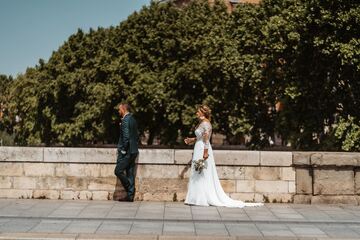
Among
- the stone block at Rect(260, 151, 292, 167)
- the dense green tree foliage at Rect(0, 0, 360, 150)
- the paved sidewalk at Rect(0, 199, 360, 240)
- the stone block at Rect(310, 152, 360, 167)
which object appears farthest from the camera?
the dense green tree foliage at Rect(0, 0, 360, 150)

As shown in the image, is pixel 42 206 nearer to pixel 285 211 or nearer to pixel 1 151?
pixel 1 151

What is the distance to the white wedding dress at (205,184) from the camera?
11.5m

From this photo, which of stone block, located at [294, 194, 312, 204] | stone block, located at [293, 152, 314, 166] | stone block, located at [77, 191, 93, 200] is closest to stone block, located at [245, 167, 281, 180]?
stone block, located at [293, 152, 314, 166]

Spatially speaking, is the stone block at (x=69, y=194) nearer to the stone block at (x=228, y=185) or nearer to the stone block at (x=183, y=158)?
the stone block at (x=183, y=158)

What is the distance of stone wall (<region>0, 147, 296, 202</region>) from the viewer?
12.3 meters

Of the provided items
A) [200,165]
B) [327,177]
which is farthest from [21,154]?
[327,177]

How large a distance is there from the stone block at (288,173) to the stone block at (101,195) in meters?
3.75

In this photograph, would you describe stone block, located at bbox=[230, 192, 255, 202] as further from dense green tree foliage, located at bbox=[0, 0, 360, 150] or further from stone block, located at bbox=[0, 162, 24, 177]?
dense green tree foliage, located at bbox=[0, 0, 360, 150]

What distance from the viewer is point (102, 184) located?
12.3 m

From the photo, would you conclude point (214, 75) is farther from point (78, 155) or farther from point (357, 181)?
point (78, 155)

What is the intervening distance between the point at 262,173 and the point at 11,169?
215 inches

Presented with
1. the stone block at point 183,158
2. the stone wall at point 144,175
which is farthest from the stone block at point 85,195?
the stone block at point 183,158

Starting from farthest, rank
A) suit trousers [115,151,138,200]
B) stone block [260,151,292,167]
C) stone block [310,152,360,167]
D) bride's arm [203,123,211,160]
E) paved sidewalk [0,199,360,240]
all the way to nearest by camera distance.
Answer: stone block [260,151,292,167], stone block [310,152,360,167], suit trousers [115,151,138,200], bride's arm [203,123,211,160], paved sidewalk [0,199,360,240]

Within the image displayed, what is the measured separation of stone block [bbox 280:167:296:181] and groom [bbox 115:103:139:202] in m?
3.19
